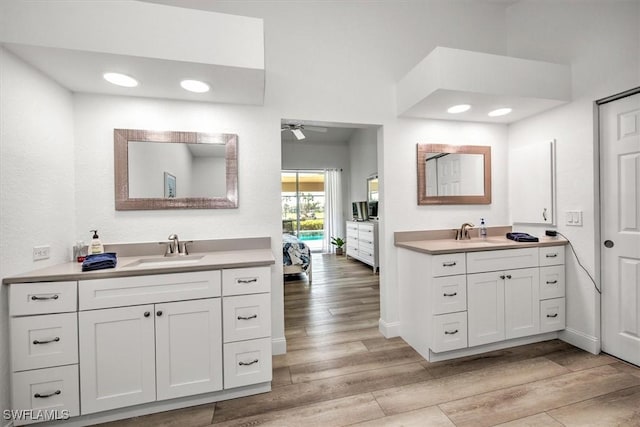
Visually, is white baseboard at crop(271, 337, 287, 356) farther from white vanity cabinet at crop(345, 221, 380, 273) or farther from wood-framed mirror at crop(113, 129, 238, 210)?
white vanity cabinet at crop(345, 221, 380, 273)

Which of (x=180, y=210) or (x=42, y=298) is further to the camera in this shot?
(x=180, y=210)

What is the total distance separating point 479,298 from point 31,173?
319 centimetres

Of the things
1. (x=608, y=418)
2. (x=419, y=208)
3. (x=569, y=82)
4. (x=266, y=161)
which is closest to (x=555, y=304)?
(x=608, y=418)

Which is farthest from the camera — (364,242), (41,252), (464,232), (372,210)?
(372,210)

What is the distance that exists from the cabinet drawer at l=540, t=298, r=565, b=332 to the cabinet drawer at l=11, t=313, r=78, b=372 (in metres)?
3.40

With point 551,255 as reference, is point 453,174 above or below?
above

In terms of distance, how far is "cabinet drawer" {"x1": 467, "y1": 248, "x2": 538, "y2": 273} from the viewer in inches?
87.1

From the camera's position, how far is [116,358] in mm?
1575

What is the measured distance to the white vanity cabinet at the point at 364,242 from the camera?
5.28 meters

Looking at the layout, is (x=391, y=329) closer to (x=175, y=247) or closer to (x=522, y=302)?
(x=522, y=302)

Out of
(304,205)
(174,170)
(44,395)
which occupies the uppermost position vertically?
(174,170)

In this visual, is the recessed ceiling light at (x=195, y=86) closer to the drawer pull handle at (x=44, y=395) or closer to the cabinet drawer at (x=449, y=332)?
the drawer pull handle at (x=44, y=395)

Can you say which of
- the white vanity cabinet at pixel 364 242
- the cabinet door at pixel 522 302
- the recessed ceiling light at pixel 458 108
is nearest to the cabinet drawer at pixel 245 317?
the cabinet door at pixel 522 302

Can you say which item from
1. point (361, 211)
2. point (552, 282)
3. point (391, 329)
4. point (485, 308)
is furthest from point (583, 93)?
point (361, 211)
